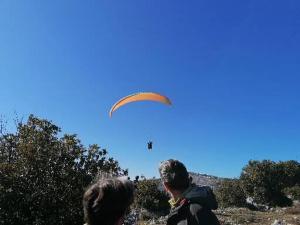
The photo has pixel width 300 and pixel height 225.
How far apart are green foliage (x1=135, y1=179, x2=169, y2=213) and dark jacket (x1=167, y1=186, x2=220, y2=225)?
28.1 m

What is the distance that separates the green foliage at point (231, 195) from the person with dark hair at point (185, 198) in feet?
127

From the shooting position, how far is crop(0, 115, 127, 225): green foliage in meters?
11.6

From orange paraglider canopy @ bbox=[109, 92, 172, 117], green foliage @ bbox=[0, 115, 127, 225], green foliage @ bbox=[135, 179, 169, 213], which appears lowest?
green foliage @ bbox=[0, 115, 127, 225]

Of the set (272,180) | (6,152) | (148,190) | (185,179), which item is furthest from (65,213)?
(272,180)

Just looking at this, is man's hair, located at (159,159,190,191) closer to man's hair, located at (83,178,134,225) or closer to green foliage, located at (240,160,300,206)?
man's hair, located at (83,178,134,225)

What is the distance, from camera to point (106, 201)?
295 cm

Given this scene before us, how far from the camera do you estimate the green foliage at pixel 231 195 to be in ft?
138

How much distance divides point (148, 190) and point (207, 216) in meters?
28.9

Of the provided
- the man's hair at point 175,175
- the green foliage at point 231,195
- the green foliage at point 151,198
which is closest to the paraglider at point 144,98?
the man's hair at point 175,175

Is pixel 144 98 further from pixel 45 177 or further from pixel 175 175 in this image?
pixel 175 175

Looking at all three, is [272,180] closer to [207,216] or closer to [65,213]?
[65,213]

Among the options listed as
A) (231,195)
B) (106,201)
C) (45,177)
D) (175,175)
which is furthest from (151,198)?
(106,201)

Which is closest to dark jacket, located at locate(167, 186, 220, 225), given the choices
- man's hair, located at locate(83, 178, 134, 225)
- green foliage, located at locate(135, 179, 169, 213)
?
man's hair, located at locate(83, 178, 134, 225)

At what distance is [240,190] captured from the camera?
142 feet
